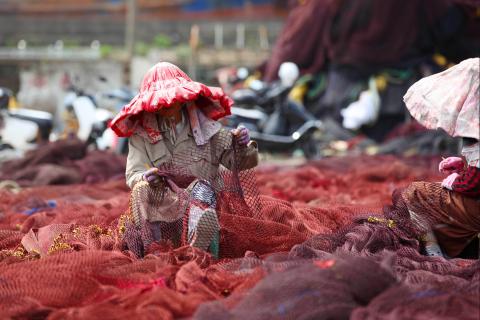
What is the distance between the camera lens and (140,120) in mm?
4371

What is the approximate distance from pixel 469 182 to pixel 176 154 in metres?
1.62

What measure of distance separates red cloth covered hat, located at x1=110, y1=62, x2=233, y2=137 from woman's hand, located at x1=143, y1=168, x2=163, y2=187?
351 millimetres

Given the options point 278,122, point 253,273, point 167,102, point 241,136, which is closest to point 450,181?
point 241,136

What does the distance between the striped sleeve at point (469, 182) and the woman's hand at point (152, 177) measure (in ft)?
5.13

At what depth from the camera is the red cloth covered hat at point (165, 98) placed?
416 centimetres

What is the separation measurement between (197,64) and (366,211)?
Answer: 1650 centimetres

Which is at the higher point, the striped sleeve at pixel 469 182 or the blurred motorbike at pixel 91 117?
the striped sleeve at pixel 469 182

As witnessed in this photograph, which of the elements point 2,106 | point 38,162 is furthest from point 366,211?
point 2,106

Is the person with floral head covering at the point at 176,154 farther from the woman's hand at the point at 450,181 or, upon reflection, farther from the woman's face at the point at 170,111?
the woman's hand at the point at 450,181

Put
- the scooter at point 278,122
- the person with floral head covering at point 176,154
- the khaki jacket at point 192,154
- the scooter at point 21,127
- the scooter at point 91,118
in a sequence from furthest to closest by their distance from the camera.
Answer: the scooter at point 91,118 → the scooter at point 278,122 → the scooter at point 21,127 → the khaki jacket at point 192,154 → the person with floral head covering at point 176,154

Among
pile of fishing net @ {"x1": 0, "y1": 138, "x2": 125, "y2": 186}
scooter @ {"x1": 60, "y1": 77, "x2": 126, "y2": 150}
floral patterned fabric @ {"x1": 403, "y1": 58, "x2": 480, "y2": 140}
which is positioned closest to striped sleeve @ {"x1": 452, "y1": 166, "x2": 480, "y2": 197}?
floral patterned fabric @ {"x1": 403, "y1": 58, "x2": 480, "y2": 140}

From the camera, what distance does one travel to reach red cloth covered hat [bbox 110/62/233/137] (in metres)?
4.16

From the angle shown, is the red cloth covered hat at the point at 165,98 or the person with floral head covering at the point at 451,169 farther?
the red cloth covered hat at the point at 165,98

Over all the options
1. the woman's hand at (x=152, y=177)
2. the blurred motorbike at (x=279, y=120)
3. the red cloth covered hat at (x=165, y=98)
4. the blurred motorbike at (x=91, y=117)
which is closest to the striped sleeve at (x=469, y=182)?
the red cloth covered hat at (x=165, y=98)
